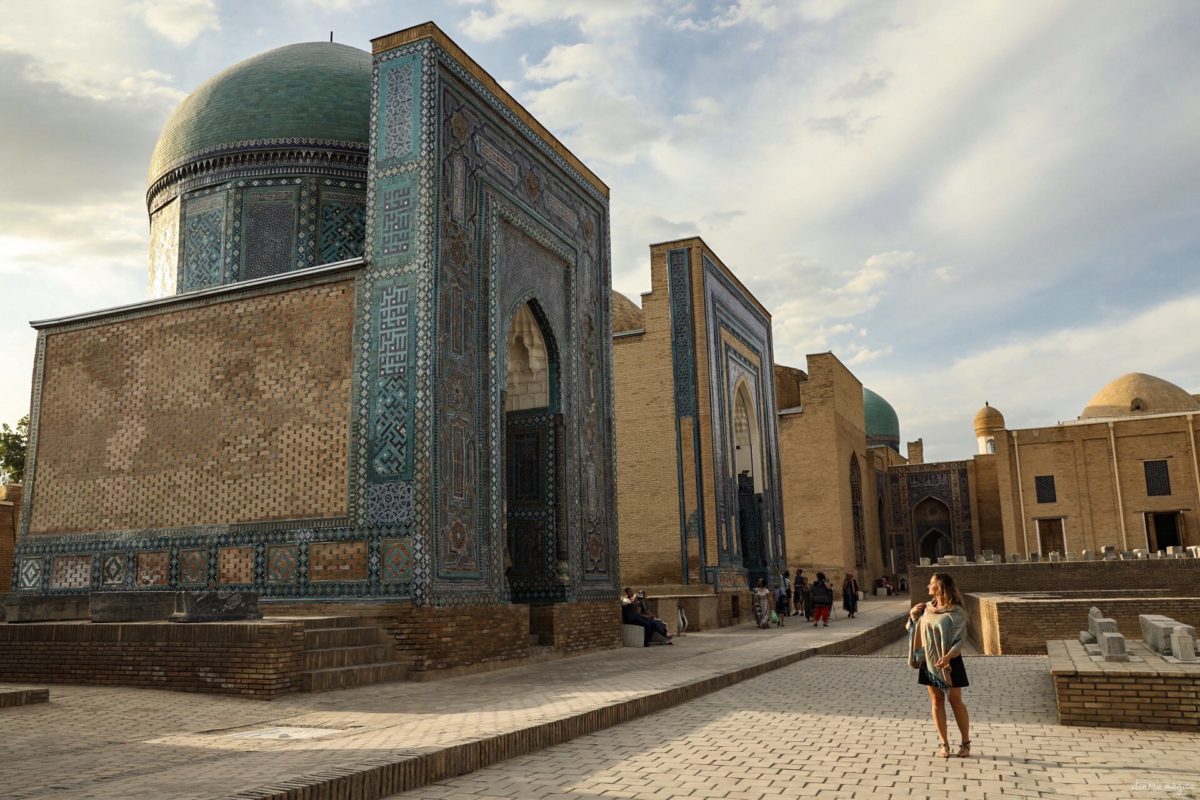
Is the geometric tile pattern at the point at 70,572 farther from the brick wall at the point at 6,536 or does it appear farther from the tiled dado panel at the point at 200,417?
the brick wall at the point at 6,536

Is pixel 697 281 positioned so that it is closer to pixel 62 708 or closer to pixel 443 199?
pixel 443 199

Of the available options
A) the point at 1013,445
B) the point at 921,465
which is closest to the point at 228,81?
the point at 1013,445

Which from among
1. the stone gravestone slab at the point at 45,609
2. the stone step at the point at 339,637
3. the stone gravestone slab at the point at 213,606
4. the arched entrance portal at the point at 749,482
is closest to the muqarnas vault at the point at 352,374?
the stone step at the point at 339,637

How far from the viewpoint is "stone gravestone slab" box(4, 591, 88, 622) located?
811 cm

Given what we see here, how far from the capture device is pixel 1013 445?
3111 centimetres

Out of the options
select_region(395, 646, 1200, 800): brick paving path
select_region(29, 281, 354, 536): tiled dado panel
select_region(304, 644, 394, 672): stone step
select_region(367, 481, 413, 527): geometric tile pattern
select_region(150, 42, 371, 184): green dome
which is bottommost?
select_region(395, 646, 1200, 800): brick paving path

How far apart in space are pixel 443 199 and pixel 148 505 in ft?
13.8

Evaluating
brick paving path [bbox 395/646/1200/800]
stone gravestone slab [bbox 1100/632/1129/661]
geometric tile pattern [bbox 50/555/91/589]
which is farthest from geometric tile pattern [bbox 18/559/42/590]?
stone gravestone slab [bbox 1100/632/1129/661]

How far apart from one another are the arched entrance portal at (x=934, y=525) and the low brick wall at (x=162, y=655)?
32.7 metres

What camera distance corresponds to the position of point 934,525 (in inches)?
1421

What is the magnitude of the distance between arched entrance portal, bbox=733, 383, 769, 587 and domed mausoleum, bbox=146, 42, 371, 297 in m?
9.58

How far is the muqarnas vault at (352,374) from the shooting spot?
27.9 ft

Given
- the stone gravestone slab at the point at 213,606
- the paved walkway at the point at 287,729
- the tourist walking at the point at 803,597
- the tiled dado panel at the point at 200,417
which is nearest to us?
the paved walkway at the point at 287,729

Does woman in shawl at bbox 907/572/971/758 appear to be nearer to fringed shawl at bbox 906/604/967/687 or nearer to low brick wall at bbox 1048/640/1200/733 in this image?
fringed shawl at bbox 906/604/967/687
